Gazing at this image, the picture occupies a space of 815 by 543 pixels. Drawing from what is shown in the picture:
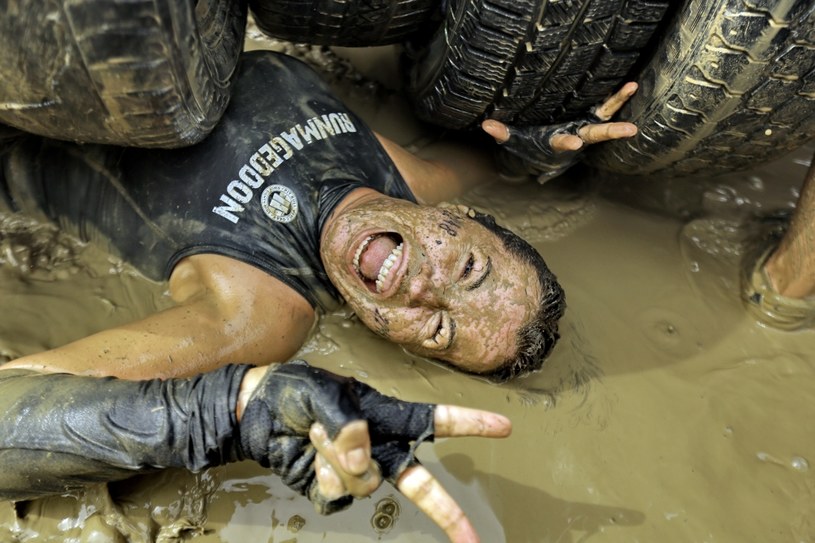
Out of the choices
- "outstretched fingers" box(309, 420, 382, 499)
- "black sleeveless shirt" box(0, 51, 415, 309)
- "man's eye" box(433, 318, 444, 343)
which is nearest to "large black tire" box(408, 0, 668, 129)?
"black sleeveless shirt" box(0, 51, 415, 309)

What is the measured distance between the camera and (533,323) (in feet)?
7.12

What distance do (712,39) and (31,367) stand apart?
1.97m

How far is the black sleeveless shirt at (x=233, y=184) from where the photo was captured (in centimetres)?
214

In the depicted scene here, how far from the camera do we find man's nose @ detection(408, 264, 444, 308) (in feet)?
6.70

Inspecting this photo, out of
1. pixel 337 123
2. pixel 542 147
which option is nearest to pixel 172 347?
pixel 337 123

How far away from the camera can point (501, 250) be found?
2205 mm

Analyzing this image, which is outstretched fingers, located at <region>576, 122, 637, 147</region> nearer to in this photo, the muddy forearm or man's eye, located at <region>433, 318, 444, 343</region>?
man's eye, located at <region>433, 318, 444, 343</region>

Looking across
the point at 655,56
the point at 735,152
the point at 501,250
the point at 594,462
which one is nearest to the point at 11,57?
the point at 501,250

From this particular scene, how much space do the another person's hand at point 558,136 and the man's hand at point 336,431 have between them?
110 cm

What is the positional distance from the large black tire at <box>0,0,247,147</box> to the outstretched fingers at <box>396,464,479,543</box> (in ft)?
3.53

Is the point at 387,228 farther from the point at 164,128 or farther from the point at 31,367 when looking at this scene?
the point at 31,367

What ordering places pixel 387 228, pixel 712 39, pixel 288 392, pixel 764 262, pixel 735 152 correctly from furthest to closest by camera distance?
1. pixel 764 262
2. pixel 735 152
3. pixel 387 228
4. pixel 712 39
5. pixel 288 392

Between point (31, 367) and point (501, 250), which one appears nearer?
point (31, 367)

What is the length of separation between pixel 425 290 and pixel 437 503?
702 mm
